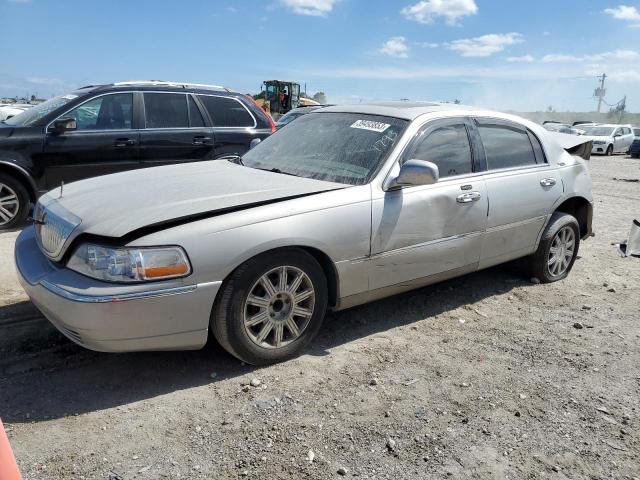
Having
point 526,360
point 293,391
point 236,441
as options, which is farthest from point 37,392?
point 526,360

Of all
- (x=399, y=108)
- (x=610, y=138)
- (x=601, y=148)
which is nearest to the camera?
(x=399, y=108)

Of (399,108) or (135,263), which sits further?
(399,108)

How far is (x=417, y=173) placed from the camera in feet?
11.6

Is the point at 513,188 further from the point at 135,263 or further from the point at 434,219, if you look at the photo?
the point at 135,263

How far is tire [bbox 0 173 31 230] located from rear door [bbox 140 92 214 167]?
57.4 inches

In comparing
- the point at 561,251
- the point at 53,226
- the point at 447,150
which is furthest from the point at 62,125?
the point at 561,251

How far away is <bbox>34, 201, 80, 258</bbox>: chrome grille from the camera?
3.08m

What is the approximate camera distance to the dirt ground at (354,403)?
2568 millimetres

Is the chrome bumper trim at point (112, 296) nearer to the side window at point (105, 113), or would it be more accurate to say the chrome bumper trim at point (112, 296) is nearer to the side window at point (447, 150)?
the side window at point (447, 150)

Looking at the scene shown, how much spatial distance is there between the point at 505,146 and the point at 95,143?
490cm

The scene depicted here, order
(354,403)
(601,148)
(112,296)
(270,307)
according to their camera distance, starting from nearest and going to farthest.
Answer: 1. (112,296)
2. (354,403)
3. (270,307)
4. (601,148)

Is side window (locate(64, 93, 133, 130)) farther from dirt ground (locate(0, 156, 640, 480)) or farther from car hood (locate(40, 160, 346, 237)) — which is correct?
car hood (locate(40, 160, 346, 237))

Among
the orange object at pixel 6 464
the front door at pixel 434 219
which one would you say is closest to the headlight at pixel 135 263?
the orange object at pixel 6 464

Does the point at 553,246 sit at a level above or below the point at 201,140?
below
